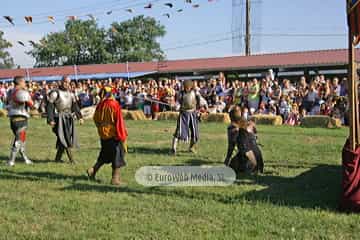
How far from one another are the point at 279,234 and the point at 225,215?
87cm

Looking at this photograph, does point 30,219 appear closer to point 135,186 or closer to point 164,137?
point 135,186

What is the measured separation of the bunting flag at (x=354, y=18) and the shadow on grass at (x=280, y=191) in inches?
84.9

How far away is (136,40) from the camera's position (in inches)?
2884

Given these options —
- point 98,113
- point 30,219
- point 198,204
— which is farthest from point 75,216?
point 98,113

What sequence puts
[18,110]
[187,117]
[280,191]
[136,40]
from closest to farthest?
[280,191] → [18,110] → [187,117] → [136,40]

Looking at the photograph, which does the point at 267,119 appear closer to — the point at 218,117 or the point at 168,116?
the point at 218,117

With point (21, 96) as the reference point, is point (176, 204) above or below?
below

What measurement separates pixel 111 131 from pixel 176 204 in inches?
79.8

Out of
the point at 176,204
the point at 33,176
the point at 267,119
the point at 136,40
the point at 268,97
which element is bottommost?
the point at 176,204

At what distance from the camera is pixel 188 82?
10961mm

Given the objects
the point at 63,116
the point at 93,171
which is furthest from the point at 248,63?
the point at 93,171

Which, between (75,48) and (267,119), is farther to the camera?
(75,48)

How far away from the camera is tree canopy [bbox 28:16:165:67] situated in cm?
7206

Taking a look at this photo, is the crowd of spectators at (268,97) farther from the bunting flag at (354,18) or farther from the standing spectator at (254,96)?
the bunting flag at (354,18)
